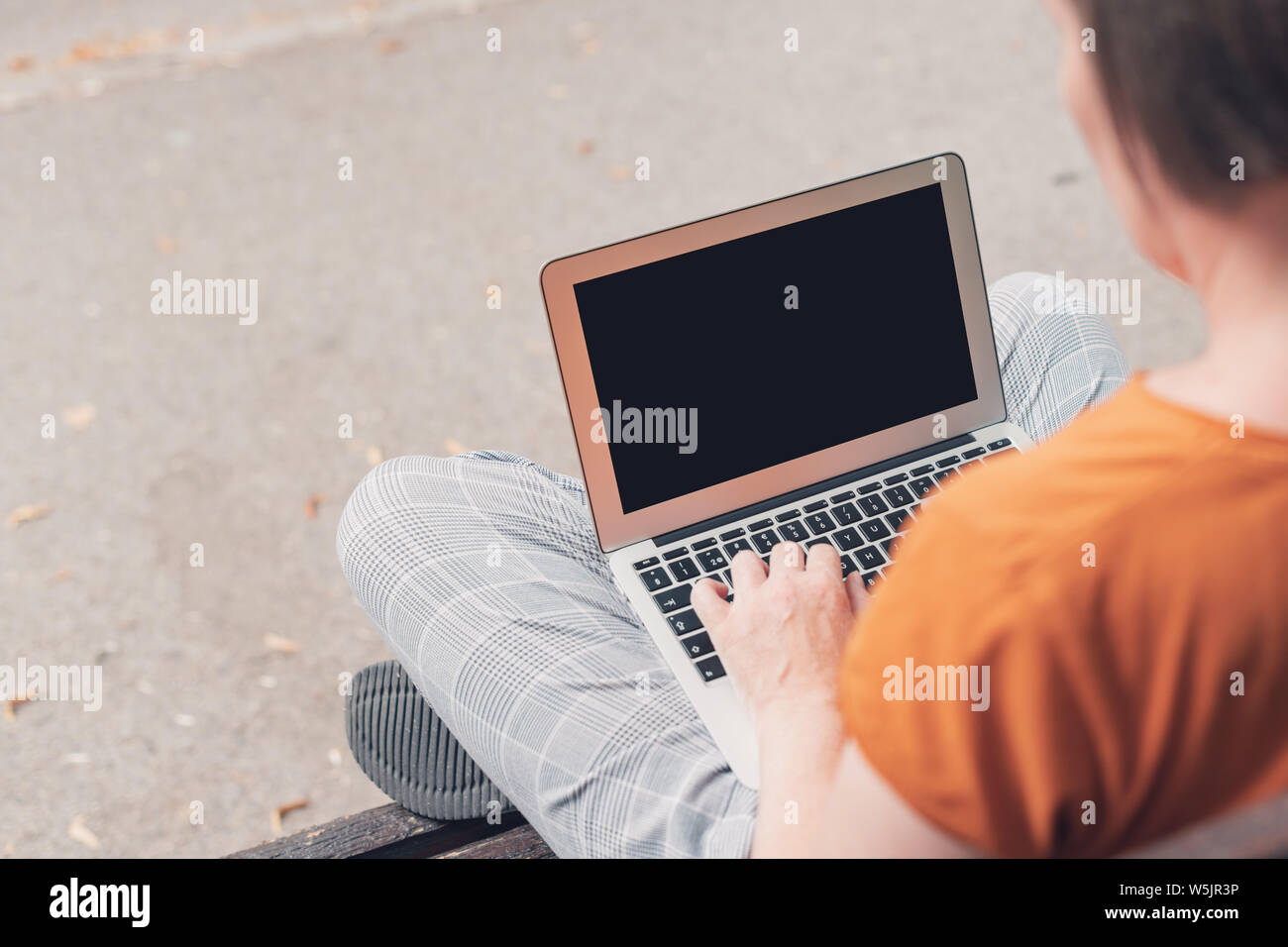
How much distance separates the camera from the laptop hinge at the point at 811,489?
1.66 metres

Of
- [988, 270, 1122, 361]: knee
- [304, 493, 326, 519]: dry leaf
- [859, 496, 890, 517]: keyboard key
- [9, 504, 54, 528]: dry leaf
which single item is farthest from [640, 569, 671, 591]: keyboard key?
[9, 504, 54, 528]: dry leaf

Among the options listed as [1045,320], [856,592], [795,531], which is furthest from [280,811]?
[1045,320]

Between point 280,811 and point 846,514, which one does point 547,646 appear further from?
point 280,811

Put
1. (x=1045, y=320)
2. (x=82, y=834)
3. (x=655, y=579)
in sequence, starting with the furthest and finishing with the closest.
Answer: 1. (x=82, y=834)
2. (x=1045, y=320)
3. (x=655, y=579)

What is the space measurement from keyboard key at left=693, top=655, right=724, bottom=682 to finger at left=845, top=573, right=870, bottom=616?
7.6 inches

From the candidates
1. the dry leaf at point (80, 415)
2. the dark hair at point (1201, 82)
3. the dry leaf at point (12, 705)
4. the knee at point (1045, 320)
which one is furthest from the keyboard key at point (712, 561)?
the dry leaf at point (80, 415)

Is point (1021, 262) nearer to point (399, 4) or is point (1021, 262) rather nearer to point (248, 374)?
point (248, 374)

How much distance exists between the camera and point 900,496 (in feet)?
5.58

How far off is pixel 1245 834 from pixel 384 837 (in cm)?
124

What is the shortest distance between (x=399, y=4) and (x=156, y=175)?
163 centimetres
